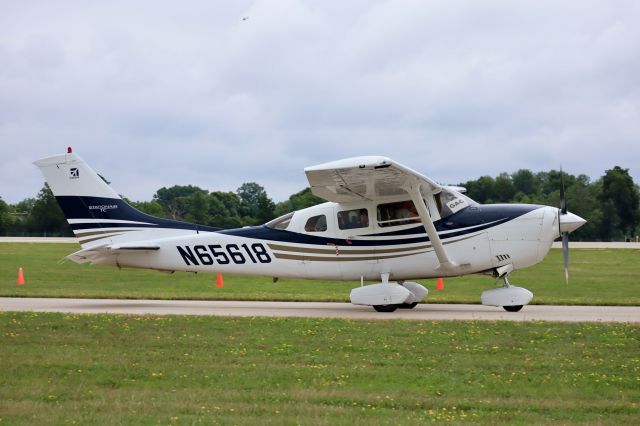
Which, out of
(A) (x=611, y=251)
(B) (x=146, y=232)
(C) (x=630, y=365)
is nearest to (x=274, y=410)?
(C) (x=630, y=365)

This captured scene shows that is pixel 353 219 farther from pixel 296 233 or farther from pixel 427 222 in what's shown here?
pixel 427 222

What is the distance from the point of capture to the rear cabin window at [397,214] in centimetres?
1733

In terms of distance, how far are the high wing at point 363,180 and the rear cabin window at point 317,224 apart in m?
0.69

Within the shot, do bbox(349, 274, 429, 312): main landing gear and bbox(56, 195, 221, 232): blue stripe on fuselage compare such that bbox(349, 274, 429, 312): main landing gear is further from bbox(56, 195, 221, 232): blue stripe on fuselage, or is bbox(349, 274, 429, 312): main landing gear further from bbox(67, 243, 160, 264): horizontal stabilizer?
bbox(67, 243, 160, 264): horizontal stabilizer

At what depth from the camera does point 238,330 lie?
13531mm

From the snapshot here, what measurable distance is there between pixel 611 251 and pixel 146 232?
33.8 m

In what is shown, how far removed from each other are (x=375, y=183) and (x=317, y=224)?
7.50 ft

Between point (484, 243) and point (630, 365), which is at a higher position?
point (484, 243)

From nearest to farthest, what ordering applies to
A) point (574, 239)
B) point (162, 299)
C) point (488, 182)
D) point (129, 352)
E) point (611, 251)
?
point (129, 352) < point (162, 299) < point (611, 251) < point (488, 182) < point (574, 239)

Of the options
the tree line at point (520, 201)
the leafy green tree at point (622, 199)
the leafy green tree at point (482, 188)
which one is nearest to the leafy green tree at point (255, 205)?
the tree line at point (520, 201)

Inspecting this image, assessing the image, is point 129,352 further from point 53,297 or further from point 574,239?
point 574,239

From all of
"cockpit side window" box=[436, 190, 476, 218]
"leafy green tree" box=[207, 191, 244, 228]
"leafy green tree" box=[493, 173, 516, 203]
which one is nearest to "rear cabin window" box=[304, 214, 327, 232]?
"cockpit side window" box=[436, 190, 476, 218]

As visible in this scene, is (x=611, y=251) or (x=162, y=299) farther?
(x=611, y=251)

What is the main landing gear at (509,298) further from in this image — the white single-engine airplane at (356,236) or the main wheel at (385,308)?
the main wheel at (385,308)
